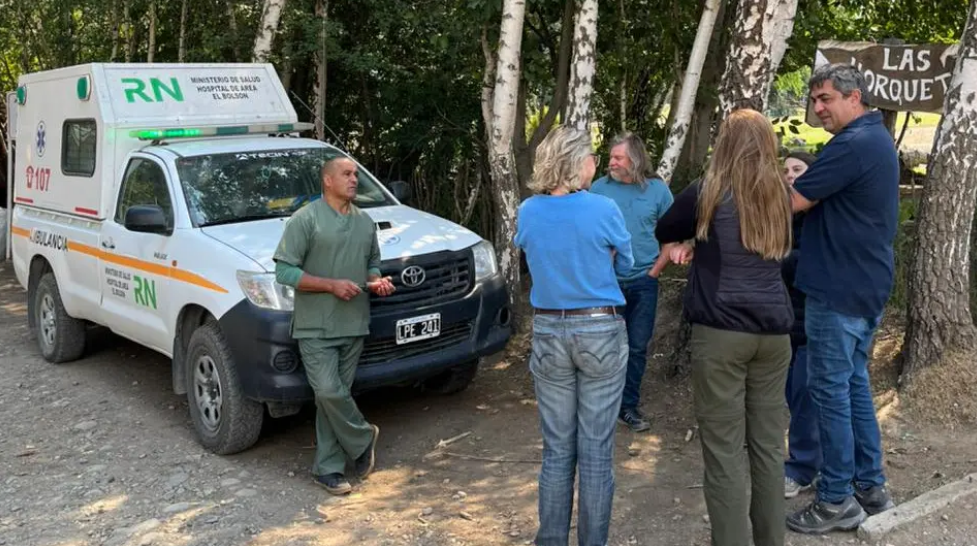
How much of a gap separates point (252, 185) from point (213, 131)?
1057mm

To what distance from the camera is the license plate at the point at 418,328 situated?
5.41 m

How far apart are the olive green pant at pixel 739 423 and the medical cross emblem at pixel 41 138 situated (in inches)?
251

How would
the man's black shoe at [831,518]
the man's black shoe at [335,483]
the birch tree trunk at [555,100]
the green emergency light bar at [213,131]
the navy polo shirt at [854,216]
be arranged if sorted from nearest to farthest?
the navy polo shirt at [854,216] → the man's black shoe at [831,518] → the man's black shoe at [335,483] → the green emergency light bar at [213,131] → the birch tree trunk at [555,100]

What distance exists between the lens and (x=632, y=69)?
9.49 meters

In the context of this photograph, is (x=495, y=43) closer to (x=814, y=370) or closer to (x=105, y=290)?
(x=105, y=290)

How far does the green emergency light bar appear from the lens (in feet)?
22.3

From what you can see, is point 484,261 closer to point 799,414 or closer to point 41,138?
point 799,414

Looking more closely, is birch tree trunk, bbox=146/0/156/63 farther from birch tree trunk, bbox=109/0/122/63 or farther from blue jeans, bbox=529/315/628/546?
blue jeans, bbox=529/315/628/546

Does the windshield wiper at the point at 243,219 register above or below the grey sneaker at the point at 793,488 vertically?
above

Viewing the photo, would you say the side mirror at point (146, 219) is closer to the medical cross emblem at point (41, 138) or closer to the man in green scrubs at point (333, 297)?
the man in green scrubs at point (333, 297)

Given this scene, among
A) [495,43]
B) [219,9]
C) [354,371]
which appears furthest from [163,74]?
[219,9]

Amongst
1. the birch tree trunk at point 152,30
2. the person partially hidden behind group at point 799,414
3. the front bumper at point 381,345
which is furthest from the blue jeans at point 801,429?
the birch tree trunk at point 152,30

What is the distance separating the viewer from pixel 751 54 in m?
5.63

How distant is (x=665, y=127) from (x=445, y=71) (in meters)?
2.71
